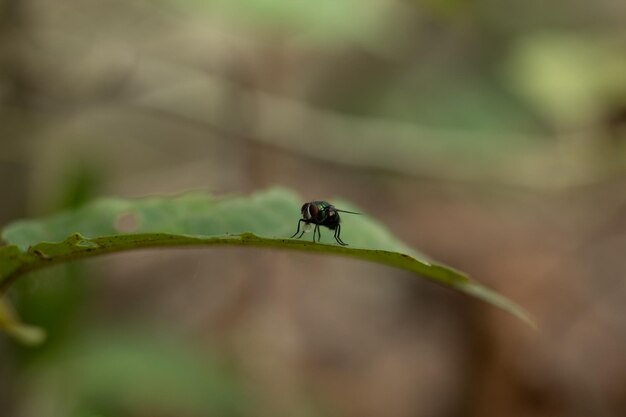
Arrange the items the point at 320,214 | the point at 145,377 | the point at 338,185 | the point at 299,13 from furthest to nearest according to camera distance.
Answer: the point at 338,185
the point at 145,377
the point at 299,13
the point at 320,214

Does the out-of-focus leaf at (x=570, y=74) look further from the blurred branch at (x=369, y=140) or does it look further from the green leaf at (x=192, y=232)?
the green leaf at (x=192, y=232)

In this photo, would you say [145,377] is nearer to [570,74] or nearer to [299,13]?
[299,13]

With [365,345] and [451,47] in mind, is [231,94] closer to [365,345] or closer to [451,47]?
[365,345]

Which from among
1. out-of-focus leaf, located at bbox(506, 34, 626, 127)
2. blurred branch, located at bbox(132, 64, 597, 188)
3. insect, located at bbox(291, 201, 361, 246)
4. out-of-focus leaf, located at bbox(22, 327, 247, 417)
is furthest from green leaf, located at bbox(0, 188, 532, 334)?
out-of-focus leaf, located at bbox(506, 34, 626, 127)

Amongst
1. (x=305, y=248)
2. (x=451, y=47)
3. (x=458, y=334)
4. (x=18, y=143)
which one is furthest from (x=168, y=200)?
(x=451, y=47)

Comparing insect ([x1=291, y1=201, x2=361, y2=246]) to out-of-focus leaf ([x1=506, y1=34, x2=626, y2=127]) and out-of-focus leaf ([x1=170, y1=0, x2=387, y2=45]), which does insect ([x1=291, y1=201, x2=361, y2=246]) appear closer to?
out-of-focus leaf ([x1=170, y1=0, x2=387, y2=45])

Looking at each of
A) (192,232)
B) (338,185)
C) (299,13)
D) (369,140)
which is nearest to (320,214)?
(192,232)
